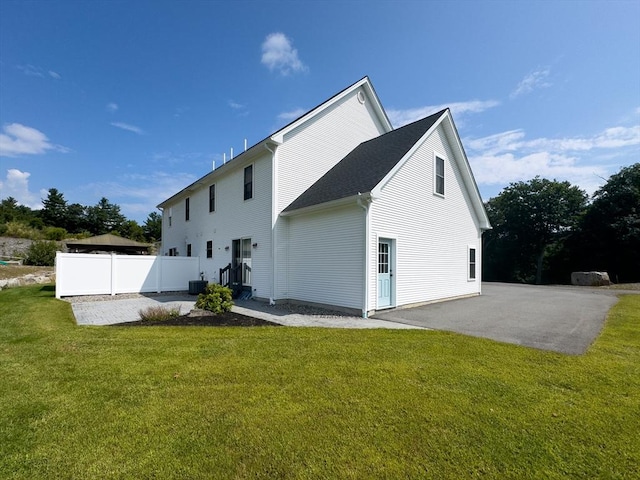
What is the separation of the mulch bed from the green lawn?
1666mm

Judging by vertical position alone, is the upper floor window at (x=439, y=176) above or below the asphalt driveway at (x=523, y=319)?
above

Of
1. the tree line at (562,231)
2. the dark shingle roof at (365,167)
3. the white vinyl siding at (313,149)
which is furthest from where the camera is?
the tree line at (562,231)

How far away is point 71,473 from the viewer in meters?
2.32

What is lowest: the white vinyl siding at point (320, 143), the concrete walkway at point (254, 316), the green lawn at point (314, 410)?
the concrete walkway at point (254, 316)

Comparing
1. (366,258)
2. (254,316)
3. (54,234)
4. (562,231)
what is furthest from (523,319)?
(54,234)

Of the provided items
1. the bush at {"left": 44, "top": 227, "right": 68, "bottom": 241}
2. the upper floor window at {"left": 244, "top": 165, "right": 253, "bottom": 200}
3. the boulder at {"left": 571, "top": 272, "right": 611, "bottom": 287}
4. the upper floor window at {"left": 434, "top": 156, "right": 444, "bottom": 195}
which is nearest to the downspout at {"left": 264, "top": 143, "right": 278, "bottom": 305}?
the upper floor window at {"left": 244, "top": 165, "right": 253, "bottom": 200}

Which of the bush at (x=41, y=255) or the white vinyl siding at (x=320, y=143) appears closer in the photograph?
the white vinyl siding at (x=320, y=143)

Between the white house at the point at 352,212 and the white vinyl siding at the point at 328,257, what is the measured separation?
1.4 inches

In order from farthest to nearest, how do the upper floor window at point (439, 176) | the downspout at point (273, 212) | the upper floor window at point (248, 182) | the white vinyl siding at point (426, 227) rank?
the upper floor window at point (248, 182)
the upper floor window at point (439, 176)
the downspout at point (273, 212)
the white vinyl siding at point (426, 227)

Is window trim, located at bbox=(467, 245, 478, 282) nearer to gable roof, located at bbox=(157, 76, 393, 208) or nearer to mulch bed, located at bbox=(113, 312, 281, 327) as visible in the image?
gable roof, located at bbox=(157, 76, 393, 208)

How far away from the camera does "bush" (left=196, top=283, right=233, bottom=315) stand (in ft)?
28.8

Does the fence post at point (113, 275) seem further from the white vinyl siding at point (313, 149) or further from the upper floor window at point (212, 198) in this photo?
the white vinyl siding at point (313, 149)

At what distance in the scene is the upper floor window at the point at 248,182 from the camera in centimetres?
1272

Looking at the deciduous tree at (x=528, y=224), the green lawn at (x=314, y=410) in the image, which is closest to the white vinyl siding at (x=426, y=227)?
the green lawn at (x=314, y=410)
